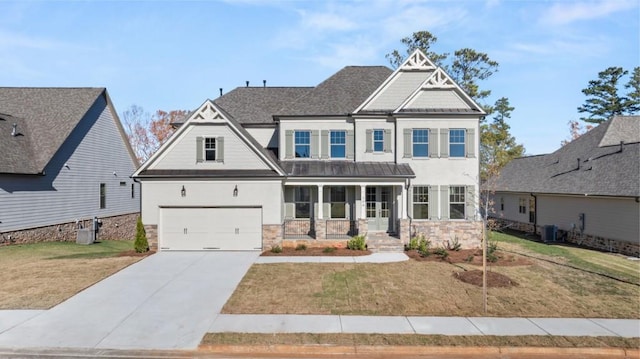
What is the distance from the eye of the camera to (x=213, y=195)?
16.6 m

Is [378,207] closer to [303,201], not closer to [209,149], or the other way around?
[303,201]

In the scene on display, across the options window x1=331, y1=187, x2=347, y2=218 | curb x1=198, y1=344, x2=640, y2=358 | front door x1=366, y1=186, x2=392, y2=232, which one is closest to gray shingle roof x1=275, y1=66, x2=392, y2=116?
window x1=331, y1=187, x2=347, y2=218

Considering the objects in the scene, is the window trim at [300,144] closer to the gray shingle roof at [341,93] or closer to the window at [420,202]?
the gray shingle roof at [341,93]

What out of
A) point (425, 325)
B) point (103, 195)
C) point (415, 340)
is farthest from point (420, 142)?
point (103, 195)

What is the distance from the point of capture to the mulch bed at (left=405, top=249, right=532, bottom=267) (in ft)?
47.7

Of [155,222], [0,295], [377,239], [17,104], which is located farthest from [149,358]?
[17,104]

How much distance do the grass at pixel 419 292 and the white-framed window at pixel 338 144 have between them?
737cm

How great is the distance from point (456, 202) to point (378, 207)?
4.10 m

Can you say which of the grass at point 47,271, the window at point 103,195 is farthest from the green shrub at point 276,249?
the window at point 103,195

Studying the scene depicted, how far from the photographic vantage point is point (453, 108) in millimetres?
18562

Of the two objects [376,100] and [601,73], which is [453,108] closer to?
[376,100]

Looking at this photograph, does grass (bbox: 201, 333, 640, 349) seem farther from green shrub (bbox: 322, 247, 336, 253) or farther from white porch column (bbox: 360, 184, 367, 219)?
white porch column (bbox: 360, 184, 367, 219)

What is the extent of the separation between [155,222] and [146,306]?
7.95m

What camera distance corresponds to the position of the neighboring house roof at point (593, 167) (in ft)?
61.5
